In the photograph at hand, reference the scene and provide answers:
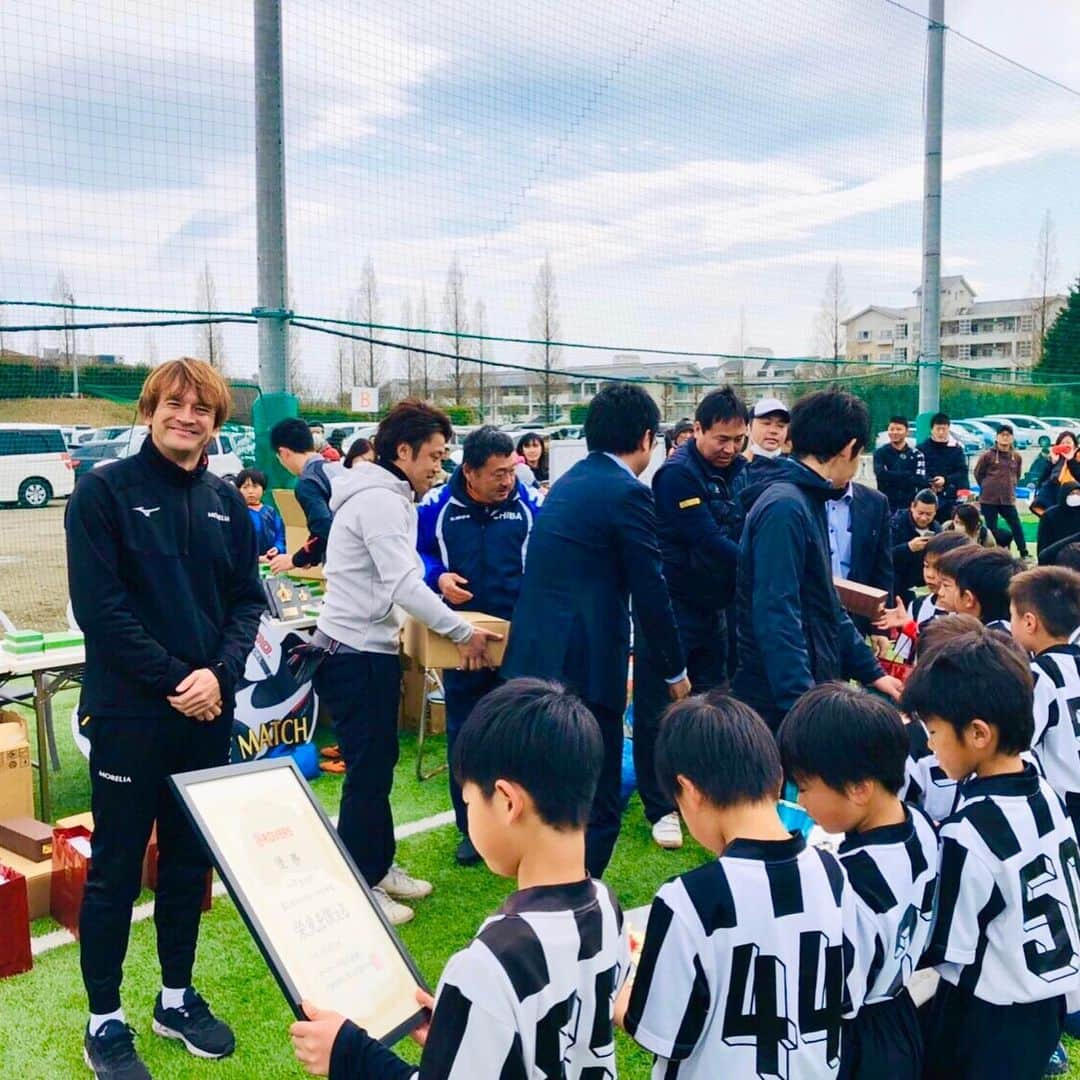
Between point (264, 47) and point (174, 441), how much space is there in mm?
4568

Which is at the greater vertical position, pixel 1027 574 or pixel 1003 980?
pixel 1027 574

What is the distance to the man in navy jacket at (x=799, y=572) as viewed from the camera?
2.86 meters

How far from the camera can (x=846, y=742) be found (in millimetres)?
1866

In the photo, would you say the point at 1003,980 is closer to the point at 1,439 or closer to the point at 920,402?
the point at 1,439

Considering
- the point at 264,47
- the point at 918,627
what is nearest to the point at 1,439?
the point at 264,47

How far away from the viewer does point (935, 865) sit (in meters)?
1.95

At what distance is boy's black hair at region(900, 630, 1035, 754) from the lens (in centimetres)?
209

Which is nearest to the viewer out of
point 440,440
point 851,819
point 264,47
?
point 851,819

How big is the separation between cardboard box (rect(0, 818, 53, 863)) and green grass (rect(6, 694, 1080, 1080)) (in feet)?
0.74

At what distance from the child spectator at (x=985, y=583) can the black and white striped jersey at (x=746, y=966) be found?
7.25ft

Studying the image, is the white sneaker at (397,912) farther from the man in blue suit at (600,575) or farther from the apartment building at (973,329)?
the apartment building at (973,329)

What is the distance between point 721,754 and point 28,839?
2.85m

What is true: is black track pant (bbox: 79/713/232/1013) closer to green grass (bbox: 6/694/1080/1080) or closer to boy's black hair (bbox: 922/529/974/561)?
green grass (bbox: 6/694/1080/1080)

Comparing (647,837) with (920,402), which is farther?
(920,402)
